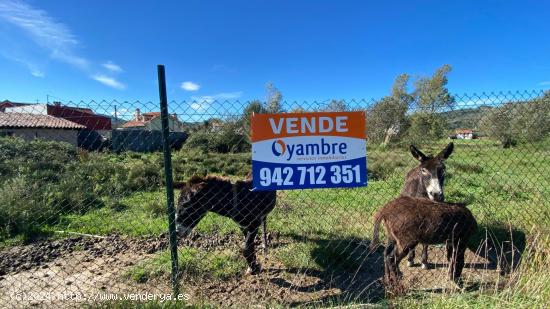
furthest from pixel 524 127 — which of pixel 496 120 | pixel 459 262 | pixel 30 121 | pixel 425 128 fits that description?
pixel 30 121

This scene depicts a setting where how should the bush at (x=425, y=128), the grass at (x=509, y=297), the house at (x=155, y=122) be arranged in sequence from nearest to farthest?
the grass at (x=509, y=297) < the house at (x=155, y=122) < the bush at (x=425, y=128)

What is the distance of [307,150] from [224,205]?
1.95 metres

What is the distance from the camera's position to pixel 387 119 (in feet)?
15.6

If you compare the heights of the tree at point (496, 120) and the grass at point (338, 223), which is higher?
the tree at point (496, 120)

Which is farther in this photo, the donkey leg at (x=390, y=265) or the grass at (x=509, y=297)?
the donkey leg at (x=390, y=265)

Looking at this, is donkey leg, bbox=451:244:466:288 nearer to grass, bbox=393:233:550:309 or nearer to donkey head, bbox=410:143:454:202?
grass, bbox=393:233:550:309

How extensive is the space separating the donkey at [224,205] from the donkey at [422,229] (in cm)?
183

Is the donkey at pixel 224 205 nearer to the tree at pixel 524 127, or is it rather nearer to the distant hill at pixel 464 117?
the distant hill at pixel 464 117

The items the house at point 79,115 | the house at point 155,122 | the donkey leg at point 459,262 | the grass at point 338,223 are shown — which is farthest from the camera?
the donkey leg at point 459,262

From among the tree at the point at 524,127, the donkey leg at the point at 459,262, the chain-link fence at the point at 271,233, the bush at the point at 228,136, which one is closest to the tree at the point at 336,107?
the chain-link fence at the point at 271,233

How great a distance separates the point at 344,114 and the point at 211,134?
1.77m

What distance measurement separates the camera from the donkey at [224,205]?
465 cm

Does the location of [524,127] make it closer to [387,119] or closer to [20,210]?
[387,119]

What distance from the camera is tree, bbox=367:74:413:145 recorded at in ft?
13.9
